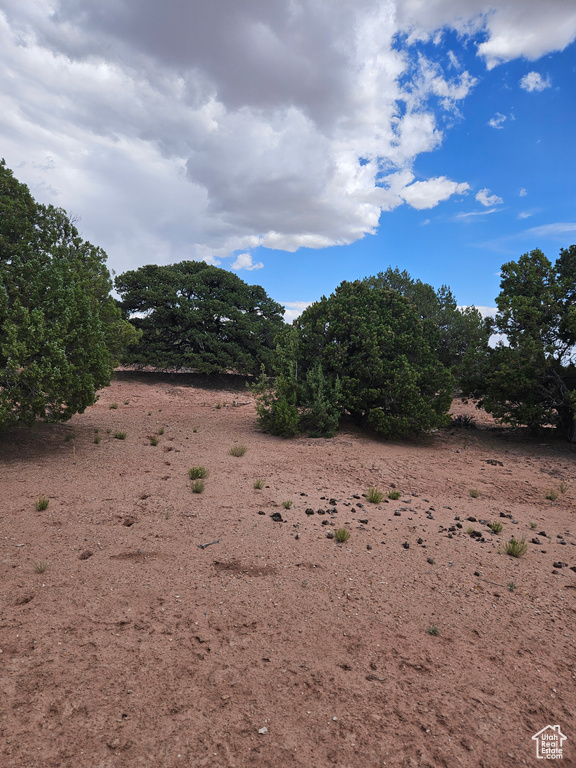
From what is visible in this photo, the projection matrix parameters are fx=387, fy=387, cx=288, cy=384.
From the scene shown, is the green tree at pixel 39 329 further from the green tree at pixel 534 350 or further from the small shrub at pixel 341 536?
the green tree at pixel 534 350

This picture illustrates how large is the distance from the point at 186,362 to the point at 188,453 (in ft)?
59.0

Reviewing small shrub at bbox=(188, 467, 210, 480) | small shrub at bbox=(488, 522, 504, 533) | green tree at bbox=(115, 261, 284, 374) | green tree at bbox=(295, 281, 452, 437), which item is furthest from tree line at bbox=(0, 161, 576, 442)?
green tree at bbox=(115, 261, 284, 374)

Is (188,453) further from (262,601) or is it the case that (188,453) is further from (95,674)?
(95,674)

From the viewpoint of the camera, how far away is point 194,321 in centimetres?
2881

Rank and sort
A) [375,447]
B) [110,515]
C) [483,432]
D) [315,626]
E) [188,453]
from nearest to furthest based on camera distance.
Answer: [315,626], [110,515], [188,453], [375,447], [483,432]

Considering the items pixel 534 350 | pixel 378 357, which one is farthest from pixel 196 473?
pixel 534 350

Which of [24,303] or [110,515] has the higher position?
[24,303]

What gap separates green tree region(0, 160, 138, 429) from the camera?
28.2 ft

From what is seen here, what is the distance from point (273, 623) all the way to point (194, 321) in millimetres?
26572

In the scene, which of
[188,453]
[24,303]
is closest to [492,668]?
[188,453]

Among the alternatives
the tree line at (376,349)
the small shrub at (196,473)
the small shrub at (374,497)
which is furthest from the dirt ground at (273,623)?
the tree line at (376,349)

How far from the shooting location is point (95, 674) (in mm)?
3326

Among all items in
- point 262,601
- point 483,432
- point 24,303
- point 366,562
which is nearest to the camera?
point 262,601

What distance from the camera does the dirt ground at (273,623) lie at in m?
2.88
